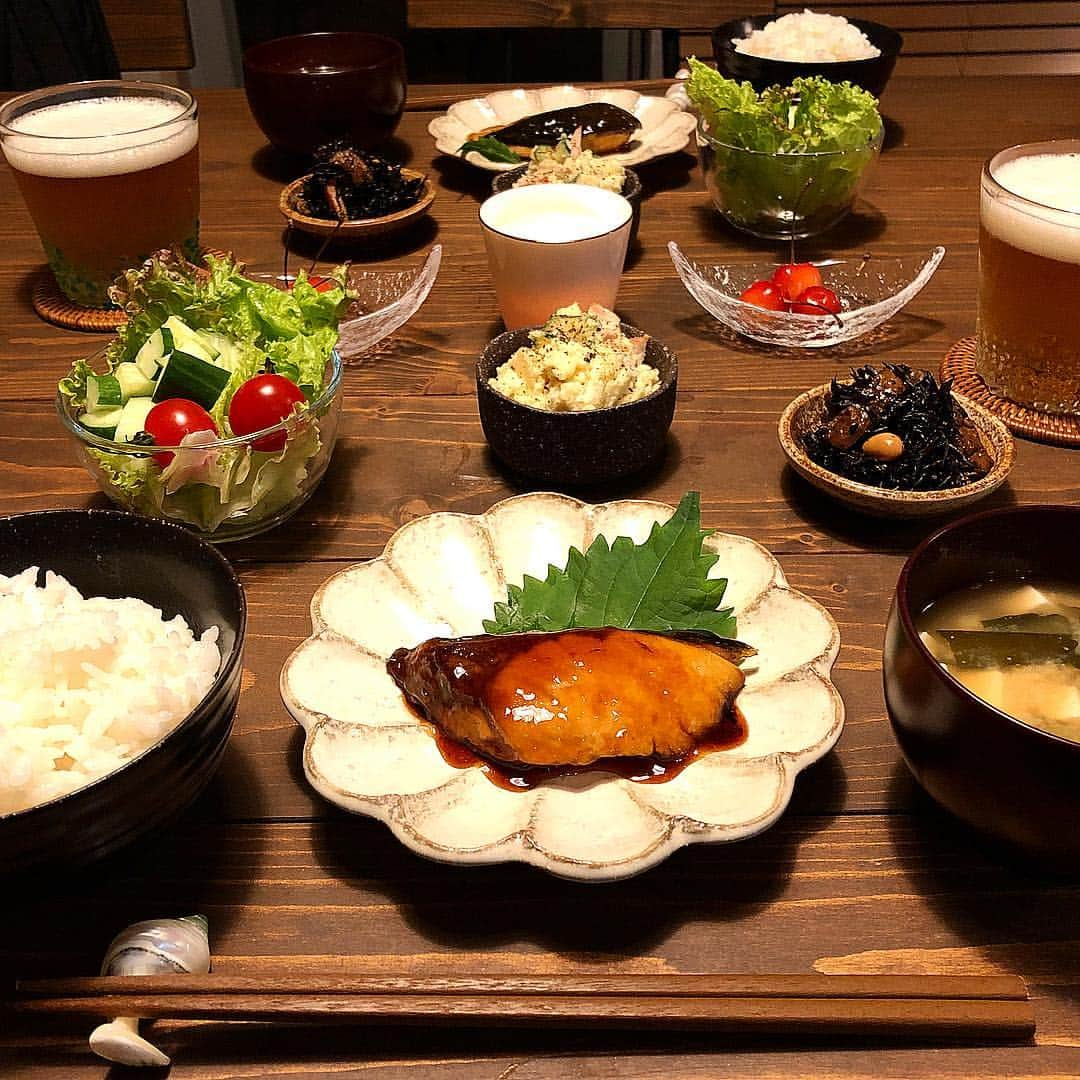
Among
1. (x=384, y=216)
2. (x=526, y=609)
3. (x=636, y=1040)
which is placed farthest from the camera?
(x=384, y=216)

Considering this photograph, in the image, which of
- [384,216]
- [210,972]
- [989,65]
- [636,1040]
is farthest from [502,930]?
[989,65]

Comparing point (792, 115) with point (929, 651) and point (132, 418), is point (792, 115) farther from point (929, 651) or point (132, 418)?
point (929, 651)

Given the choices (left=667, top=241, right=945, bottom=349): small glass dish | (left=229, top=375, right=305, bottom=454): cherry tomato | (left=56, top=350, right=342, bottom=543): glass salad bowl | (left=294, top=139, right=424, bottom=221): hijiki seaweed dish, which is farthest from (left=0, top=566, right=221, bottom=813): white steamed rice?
(left=294, top=139, right=424, bottom=221): hijiki seaweed dish

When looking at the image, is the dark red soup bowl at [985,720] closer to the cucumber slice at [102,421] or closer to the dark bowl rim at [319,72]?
the cucumber slice at [102,421]

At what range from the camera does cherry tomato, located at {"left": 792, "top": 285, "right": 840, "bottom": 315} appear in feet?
6.54

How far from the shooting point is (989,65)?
5371 millimetres

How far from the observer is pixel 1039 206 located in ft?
5.32

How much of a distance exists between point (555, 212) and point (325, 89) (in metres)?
0.91

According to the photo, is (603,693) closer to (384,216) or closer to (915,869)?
(915,869)

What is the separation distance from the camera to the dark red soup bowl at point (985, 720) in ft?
2.84

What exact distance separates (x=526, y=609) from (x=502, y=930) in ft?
1.38

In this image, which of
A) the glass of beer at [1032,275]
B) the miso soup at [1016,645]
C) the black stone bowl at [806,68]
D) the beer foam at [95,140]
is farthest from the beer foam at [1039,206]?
the beer foam at [95,140]

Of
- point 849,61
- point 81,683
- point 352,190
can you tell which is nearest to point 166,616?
point 81,683

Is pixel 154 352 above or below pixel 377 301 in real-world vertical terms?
above
